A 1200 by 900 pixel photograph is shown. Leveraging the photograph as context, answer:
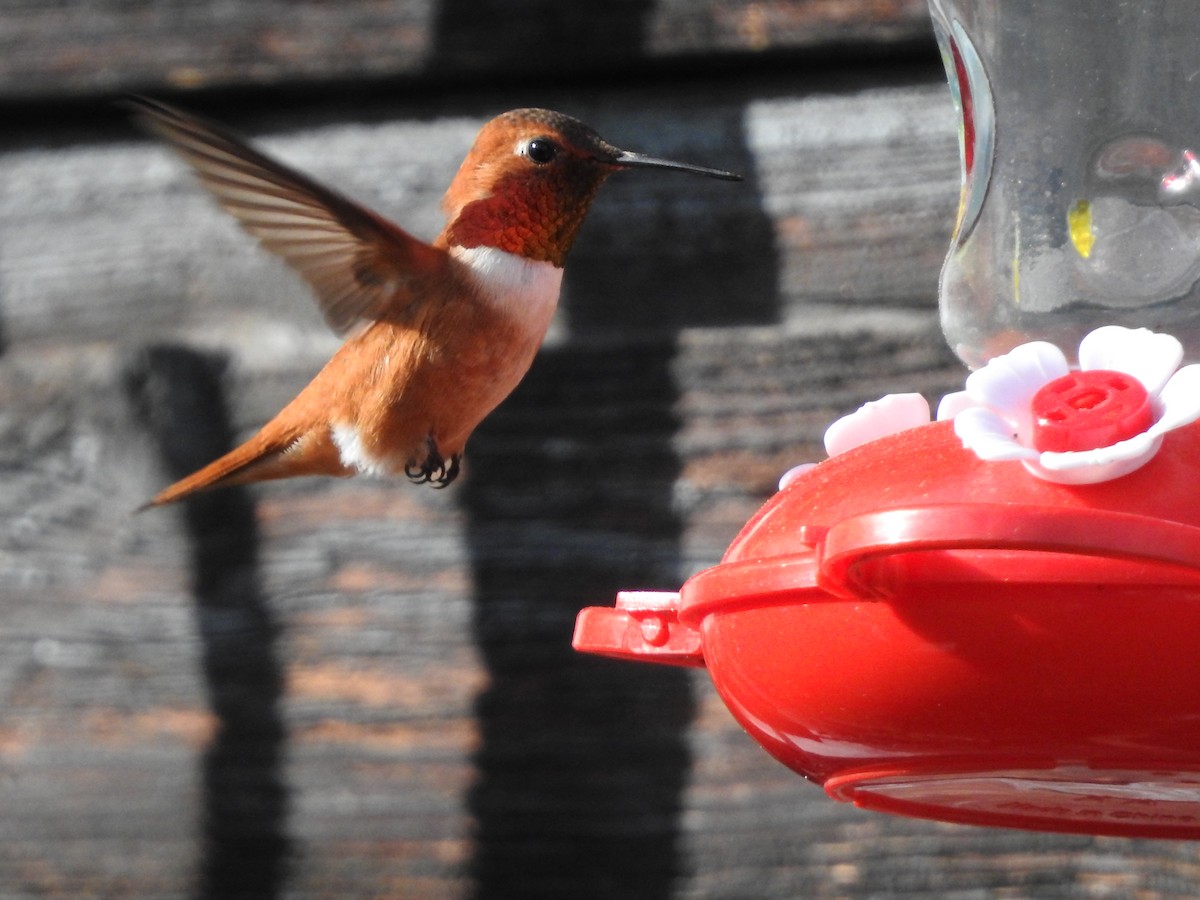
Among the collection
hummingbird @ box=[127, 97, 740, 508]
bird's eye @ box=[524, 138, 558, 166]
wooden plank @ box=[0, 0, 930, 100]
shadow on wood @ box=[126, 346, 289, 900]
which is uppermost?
wooden plank @ box=[0, 0, 930, 100]

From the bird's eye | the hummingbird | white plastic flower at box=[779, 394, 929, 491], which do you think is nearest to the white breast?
the hummingbird

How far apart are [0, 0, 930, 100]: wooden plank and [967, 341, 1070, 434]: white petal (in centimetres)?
134

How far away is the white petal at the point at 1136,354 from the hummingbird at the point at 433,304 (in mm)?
897

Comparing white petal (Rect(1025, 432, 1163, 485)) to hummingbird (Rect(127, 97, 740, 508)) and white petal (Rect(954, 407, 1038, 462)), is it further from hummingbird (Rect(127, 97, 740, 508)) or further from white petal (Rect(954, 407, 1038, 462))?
hummingbird (Rect(127, 97, 740, 508))

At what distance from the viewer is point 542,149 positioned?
7.43 ft

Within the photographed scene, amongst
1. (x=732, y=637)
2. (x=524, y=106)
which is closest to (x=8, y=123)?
(x=524, y=106)

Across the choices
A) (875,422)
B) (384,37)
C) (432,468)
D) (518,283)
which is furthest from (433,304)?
(875,422)

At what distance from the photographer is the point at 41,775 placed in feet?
8.75

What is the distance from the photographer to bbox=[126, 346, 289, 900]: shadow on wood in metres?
2.62

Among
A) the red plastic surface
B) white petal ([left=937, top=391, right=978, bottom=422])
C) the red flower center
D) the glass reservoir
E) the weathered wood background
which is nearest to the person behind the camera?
the red plastic surface

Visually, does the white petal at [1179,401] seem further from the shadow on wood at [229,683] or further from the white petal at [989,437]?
the shadow on wood at [229,683]

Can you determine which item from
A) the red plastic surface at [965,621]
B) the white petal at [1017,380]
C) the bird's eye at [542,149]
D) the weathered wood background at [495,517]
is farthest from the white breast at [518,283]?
the white petal at [1017,380]

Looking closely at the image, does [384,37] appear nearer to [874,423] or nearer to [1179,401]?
[874,423]

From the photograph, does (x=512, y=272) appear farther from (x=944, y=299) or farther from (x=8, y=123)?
(x=8, y=123)
